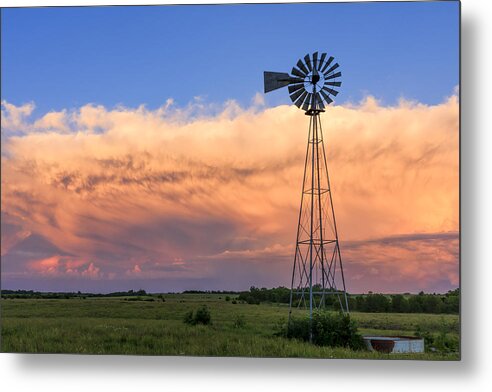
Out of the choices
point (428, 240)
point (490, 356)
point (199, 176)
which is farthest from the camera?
point (199, 176)

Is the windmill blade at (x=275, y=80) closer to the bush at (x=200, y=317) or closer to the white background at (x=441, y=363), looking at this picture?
the white background at (x=441, y=363)

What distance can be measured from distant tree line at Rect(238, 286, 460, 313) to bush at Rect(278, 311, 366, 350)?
0.76ft

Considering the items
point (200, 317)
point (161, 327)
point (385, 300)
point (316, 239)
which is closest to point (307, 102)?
point (316, 239)

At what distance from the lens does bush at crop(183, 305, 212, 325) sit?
44.4ft

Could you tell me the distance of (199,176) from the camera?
13758 millimetres

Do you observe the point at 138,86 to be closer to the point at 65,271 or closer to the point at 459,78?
the point at 65,271

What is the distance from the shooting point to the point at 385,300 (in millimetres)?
13195

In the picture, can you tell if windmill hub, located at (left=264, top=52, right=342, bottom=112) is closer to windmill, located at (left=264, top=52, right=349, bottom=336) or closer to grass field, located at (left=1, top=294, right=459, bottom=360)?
windmill, located at (left=264, top=52, right=349, bottom=336)

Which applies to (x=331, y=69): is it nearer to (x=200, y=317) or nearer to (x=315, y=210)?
(x=315, y=210)

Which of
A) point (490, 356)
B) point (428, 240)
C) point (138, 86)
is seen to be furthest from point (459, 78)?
point (138, 86)

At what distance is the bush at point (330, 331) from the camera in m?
13.0

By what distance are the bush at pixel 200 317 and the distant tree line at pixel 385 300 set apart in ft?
1.93

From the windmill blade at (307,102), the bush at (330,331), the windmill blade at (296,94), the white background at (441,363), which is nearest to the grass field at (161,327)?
the bush at (330,331)

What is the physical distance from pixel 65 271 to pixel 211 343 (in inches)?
111
